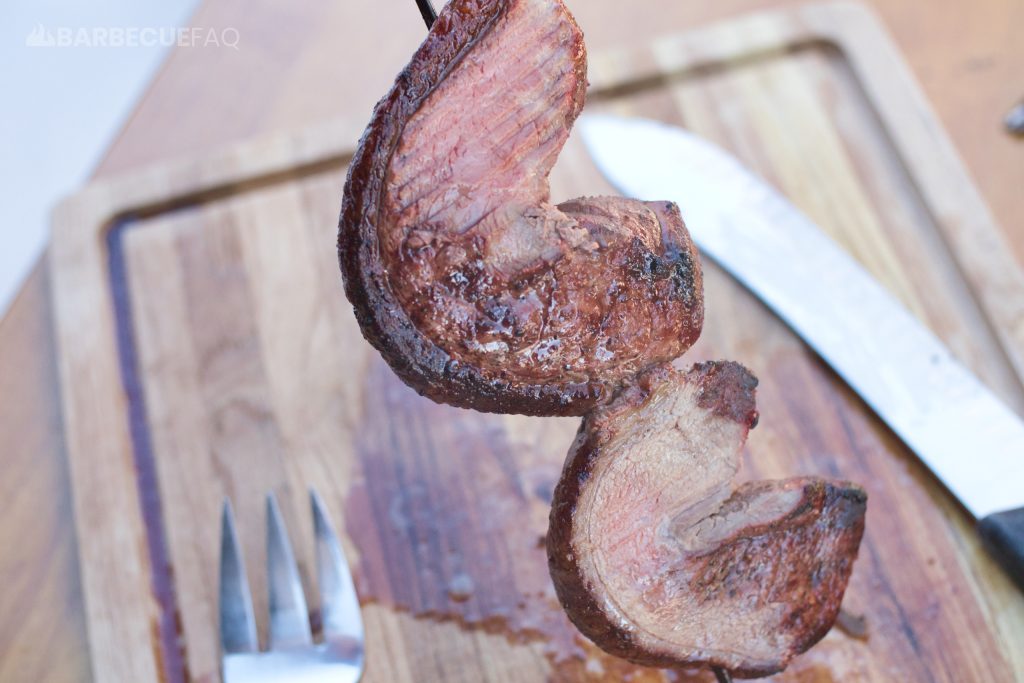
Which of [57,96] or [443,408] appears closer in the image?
[443,408]

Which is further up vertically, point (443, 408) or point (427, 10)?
point (427, 10)

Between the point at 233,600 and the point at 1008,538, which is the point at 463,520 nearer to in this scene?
the point at 233,600

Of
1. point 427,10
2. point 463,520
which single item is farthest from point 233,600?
point 427,10

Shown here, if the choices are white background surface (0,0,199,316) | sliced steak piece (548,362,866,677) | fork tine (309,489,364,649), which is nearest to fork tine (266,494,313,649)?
fork tine (309,489,364,649)

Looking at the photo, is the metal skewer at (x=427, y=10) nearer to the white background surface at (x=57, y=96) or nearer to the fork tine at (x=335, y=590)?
the fork tine at (x=335, y=590)

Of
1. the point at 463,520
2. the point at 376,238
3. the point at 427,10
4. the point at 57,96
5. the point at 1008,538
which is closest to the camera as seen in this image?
the point at 376,238

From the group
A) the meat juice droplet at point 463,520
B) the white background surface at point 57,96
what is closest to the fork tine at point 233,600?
the meat juice droplet at point 463,520

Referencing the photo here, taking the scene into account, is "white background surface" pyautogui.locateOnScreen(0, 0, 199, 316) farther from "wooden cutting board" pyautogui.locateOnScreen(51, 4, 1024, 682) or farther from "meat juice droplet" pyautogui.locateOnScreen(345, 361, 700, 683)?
"meat juice droplet" pyautogui.locateOnScreen(345, 361, 700, 683)
